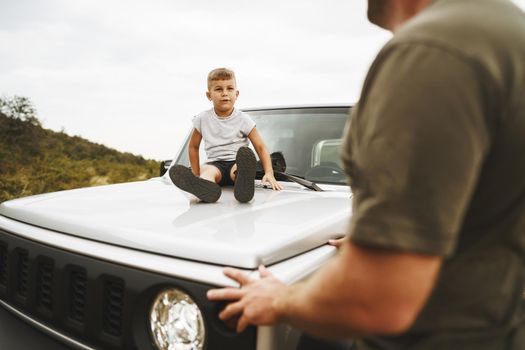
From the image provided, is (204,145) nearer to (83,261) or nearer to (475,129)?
(83,261)

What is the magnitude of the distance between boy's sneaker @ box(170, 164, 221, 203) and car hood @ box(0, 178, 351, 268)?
0.06m

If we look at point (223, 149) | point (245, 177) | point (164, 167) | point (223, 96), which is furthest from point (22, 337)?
point (223, 96)

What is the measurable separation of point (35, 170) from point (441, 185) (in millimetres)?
17810

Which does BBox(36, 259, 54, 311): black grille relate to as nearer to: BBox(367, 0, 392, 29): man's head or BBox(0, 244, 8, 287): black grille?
BBox(0, 244, 8, 287): black grille

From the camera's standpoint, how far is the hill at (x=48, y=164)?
519 inches

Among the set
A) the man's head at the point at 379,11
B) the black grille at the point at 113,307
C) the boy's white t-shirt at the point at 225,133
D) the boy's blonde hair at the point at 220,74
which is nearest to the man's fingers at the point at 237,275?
the black grille at the point at 113,307

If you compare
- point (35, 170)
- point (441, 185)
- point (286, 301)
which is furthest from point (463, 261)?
point (35, 170)

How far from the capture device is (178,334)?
1312mm

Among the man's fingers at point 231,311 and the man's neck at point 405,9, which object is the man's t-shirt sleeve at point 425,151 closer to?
the man's neck at point 405,9

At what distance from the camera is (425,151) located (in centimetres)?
68

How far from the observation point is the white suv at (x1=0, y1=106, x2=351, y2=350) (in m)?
A: 1.29

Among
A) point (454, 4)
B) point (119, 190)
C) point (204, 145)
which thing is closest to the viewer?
point (454, 4)

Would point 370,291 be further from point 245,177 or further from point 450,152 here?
point 245,177

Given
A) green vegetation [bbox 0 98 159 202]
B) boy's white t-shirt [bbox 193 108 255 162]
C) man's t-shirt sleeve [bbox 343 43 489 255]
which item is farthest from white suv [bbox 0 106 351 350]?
green vegetation [bbox 0 98 159 202]
